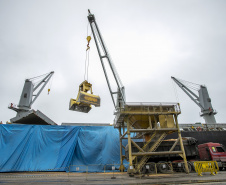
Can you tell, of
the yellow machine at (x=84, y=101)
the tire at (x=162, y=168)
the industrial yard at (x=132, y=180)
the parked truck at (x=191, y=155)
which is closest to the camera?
the industrial yard at (x=132, y=180)

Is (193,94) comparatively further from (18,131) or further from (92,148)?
(18,131)

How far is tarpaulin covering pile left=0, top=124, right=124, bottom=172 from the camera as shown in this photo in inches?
811

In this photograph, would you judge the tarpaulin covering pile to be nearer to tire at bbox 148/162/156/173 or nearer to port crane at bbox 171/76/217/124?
tire at bbox 148/162/156/173

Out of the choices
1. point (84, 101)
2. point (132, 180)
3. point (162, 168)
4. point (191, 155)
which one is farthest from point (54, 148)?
point (191, 155)

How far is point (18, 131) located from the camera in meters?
22.1

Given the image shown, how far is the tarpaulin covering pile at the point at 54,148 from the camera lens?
67.6ft

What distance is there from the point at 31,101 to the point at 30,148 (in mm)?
28394

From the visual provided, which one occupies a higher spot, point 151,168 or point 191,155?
point 191,155

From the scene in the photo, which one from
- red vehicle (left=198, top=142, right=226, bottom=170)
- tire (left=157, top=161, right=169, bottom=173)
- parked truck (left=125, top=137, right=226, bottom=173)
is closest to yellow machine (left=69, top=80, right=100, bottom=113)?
parked truck (left=125, top=137, right=226, bottom=173)

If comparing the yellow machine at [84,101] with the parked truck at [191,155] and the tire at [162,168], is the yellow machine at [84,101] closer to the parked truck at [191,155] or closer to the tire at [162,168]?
the parked truck at [191,155]

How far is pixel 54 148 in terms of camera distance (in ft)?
73.0

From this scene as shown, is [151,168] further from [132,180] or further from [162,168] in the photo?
[132,180]

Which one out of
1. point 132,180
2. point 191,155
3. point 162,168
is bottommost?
point 132,180

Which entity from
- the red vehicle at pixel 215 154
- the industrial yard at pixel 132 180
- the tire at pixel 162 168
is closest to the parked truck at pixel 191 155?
the red vehicle at pixel 215 154
